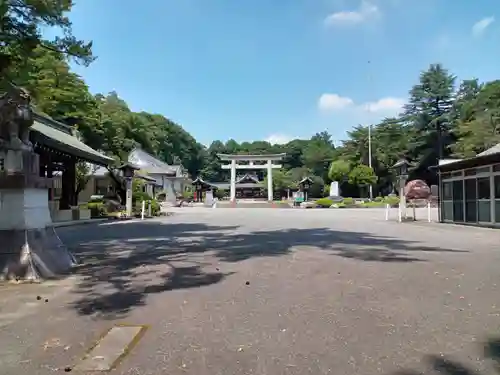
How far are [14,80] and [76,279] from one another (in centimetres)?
639

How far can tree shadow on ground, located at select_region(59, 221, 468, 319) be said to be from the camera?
646 cm

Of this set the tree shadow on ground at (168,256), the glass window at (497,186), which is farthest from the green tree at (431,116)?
the tree shadow on ground at (168,256)

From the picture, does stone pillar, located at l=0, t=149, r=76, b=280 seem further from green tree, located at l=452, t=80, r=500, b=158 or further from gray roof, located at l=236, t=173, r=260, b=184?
gray roof, located at l=236, t=173, r=260, b=184

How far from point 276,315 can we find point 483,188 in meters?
16.5

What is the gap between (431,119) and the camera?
193ft

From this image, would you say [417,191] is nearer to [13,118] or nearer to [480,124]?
[480,124]

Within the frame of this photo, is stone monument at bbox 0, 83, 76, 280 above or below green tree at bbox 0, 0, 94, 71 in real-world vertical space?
below

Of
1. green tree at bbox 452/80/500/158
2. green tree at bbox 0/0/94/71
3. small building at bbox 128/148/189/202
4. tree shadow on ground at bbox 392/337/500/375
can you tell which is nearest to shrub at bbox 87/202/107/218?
green tree at bbox 0/0/94/71

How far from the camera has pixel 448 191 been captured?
72.4 ft

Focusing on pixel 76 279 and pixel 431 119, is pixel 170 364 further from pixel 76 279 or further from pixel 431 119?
pixel 431 119

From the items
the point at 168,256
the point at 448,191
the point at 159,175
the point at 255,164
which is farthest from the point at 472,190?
the point at 255,164

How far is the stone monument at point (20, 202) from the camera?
24.7 ft

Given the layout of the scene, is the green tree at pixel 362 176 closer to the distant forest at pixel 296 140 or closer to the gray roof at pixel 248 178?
the distant forest at pixel 296 140

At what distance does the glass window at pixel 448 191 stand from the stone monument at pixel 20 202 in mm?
18252
